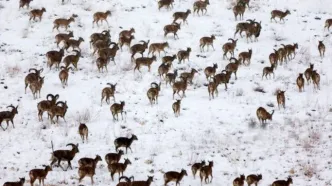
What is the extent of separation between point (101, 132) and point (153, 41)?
32.2 feet

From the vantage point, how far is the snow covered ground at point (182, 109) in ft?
53.7

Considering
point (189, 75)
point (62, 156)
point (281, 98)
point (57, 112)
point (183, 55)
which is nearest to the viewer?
point (62, 156)

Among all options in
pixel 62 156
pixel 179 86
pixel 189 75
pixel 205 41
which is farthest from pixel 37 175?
pixel 205 41

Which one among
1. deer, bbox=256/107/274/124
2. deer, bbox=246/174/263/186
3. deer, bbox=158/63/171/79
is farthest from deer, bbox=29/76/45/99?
deer, bbox=246/174/263/186

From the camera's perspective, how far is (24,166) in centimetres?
1600

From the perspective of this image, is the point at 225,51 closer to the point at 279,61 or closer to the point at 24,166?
the point at 279,61

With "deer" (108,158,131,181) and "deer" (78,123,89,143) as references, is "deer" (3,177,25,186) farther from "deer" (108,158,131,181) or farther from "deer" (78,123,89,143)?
"deer" (78,123,89,143)

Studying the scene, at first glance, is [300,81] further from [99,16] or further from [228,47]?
[99,16]

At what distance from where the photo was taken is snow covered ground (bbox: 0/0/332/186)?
16.4m

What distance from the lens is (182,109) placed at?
20438 millimetres

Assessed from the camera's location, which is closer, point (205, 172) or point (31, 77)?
point (205, 172)

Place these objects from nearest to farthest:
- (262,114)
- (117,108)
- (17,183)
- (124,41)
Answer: (17,183) → (262,114) → (117,108) → (124,41)

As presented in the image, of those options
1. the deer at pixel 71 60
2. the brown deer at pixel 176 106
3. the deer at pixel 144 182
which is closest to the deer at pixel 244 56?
the brown deer at pixel 176 106

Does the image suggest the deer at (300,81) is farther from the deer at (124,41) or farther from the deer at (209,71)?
the deer at (124,41)
